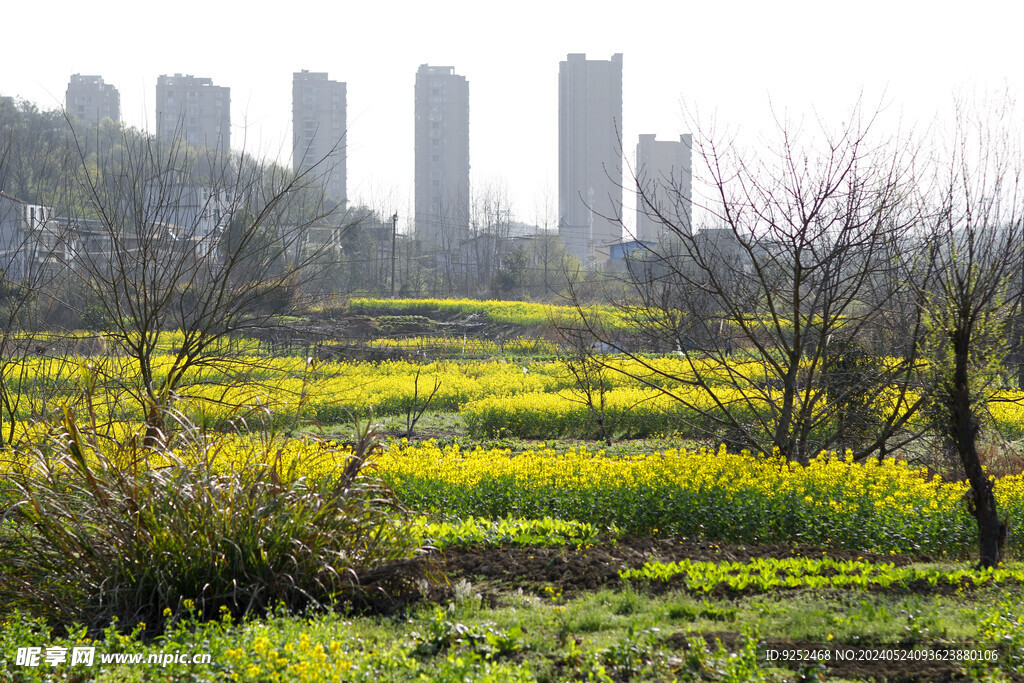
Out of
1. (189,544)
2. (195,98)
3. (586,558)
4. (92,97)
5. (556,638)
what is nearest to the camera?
(556,638)

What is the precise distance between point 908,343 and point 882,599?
544 cm

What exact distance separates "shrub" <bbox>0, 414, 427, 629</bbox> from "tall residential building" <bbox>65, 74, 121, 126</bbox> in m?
→ 113

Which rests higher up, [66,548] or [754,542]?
[66,548]

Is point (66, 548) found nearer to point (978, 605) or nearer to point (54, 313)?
point (978, 605)

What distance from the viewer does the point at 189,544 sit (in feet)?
13.4

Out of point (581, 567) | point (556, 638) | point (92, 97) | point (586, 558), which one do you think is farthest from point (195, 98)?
point (556, 638)

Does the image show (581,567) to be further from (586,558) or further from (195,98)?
(195,98)

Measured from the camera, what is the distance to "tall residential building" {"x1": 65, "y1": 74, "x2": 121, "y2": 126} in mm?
104312

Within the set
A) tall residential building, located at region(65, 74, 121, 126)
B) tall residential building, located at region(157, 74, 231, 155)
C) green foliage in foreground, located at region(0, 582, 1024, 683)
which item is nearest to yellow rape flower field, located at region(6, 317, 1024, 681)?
green foliage in foreground, located at region(0, 582, 1024, 683)

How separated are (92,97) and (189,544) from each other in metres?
124

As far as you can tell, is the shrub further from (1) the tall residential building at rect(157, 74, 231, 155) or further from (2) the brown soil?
(1) the tall residential building at rect(157, 74, 231, 155)

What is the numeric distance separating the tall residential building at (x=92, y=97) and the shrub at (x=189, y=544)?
113278 millimetres

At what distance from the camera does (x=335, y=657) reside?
322 centimetres

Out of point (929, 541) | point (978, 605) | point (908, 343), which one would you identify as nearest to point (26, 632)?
point (978, 605)
